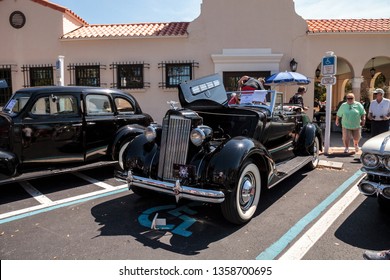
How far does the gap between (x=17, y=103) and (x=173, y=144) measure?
10.6 feet

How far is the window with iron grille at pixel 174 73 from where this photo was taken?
12359mm

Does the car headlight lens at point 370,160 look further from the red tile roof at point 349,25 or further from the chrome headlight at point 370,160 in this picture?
the red tile roof at point 349,25

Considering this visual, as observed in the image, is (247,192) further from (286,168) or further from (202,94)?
(202,94)

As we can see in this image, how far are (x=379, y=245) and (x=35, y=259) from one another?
347 centimetres

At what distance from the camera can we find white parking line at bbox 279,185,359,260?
10.4ft

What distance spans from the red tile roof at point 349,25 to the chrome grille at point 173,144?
9795mm

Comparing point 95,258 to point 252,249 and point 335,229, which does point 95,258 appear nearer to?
point 252,249

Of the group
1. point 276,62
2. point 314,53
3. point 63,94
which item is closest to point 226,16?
point 276,62

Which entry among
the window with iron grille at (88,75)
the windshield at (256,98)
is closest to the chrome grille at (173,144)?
the windshield at (256,98)

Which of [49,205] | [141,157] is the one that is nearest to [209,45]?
[141,157]

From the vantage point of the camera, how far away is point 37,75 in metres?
12.8

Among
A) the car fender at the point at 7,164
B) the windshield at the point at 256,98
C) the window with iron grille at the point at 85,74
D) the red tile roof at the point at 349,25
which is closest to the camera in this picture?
the car fender at the point at 7,164

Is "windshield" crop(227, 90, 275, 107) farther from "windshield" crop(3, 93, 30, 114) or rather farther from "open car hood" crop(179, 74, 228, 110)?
"windshield" crop(3, 93, 30, 114)
